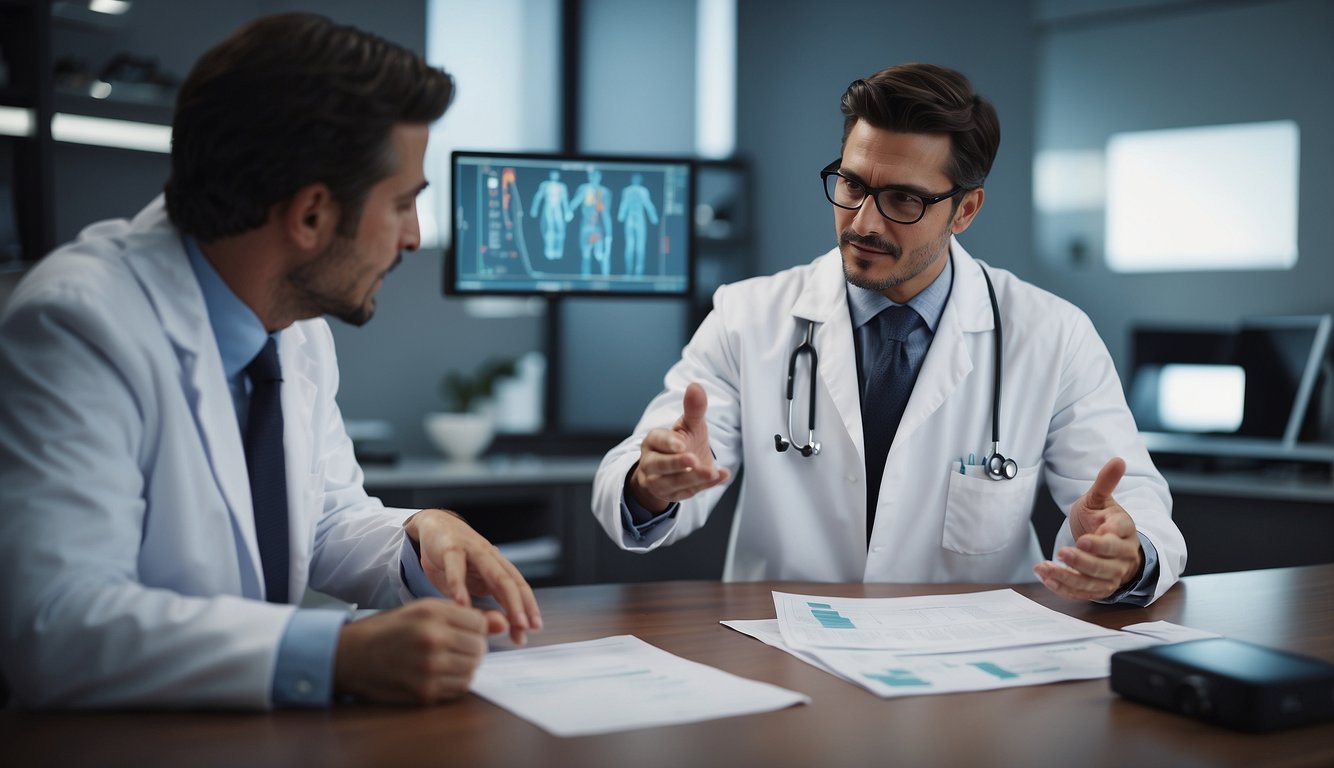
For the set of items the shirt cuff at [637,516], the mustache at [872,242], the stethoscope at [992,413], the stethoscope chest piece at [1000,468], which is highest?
the mustache at [872,242]

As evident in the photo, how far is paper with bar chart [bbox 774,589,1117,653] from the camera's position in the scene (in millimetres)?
1319

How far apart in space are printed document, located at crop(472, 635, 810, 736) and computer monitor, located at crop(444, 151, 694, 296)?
1.13m

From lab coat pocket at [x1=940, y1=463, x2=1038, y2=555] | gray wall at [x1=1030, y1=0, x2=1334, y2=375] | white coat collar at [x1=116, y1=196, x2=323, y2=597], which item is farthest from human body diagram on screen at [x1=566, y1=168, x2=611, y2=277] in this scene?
gray wall at [x1=1030, y1=0, x2=1334, y2=375]

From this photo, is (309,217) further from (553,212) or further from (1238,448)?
(1238,448)

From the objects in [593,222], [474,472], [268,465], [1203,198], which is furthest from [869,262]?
[1203,198]

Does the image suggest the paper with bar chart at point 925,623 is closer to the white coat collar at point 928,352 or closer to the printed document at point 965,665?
the printed document at point 965,665

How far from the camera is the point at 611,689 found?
1.13m

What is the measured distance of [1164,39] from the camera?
411cm

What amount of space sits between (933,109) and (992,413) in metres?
0.54

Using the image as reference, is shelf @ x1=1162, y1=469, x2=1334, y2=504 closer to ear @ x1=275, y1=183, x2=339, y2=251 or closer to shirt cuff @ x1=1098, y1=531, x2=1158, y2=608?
shirt cuff @ x1=1098, y1=531, x2=1158, y2=608

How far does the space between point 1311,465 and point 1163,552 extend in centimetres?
212

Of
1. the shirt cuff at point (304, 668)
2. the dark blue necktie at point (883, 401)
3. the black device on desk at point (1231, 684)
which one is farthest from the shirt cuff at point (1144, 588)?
the shirt cuff at point (304, 668)

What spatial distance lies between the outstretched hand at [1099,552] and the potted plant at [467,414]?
256 cm

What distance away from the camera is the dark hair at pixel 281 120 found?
1199mm
